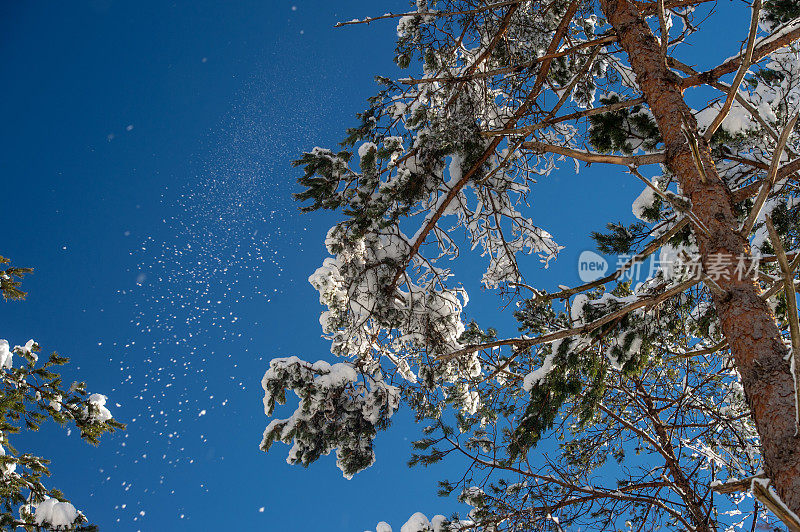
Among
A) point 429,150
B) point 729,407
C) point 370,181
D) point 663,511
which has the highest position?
point 429,150

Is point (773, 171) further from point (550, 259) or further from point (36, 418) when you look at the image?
point (36, 418)

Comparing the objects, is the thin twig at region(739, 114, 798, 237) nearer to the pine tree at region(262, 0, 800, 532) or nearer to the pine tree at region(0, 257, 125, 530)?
the pine tree at region(262, 0, 800, 532)

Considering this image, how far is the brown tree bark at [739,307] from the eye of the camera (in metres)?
A: 2.21

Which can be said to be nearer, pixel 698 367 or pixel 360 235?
pixel 360 235

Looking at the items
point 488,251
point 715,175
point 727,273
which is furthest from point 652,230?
point 488,251

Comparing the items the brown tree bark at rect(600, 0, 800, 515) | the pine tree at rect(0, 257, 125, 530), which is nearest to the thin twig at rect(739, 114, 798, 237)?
the brown tree bark at rect(600, 0, 800, 515)

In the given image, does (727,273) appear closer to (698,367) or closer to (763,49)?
(763,49)

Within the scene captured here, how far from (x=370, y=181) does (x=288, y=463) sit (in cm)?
333

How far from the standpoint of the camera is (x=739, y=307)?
8.82 ft


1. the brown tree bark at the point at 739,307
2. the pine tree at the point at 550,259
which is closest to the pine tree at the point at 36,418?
the pine tree at the point at 550,259

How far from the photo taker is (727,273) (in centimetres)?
276

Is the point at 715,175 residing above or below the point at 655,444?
above

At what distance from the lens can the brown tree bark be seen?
2207mm

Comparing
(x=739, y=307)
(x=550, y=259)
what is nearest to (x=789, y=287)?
(x=739, y=307)
